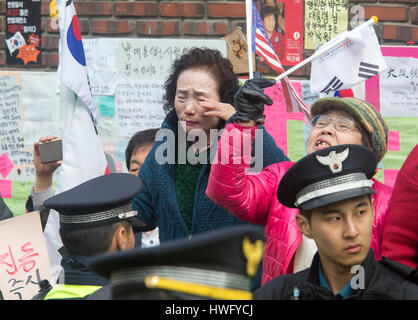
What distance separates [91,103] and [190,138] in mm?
784

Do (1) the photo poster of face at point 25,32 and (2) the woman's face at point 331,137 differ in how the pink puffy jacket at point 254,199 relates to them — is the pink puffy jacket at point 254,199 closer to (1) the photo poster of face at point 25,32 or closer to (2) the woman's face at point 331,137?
(2) the woman's face at point 331,137

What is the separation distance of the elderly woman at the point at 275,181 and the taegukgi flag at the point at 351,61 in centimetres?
35

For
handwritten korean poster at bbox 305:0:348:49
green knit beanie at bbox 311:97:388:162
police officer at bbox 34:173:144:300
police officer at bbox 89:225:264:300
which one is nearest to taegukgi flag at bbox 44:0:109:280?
police officer at bbox 34:173:144:300

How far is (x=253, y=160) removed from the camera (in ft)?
9.80

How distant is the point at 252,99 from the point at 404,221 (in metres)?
0.72

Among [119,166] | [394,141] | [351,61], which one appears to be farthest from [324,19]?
[119,166]

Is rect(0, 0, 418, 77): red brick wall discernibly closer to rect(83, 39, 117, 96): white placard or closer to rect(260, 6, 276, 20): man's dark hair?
rect(83, 39, 117, 96): white placard

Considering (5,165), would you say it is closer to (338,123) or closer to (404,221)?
(338,123)

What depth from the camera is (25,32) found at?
4961 millimetres

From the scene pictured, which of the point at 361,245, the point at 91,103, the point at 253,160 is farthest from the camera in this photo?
the point at 91,103

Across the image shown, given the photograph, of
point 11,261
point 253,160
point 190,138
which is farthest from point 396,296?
point 11,261

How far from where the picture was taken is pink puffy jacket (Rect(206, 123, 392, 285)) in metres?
2.52

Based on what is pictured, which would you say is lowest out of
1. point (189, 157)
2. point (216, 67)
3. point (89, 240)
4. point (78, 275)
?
point (78, 275)
